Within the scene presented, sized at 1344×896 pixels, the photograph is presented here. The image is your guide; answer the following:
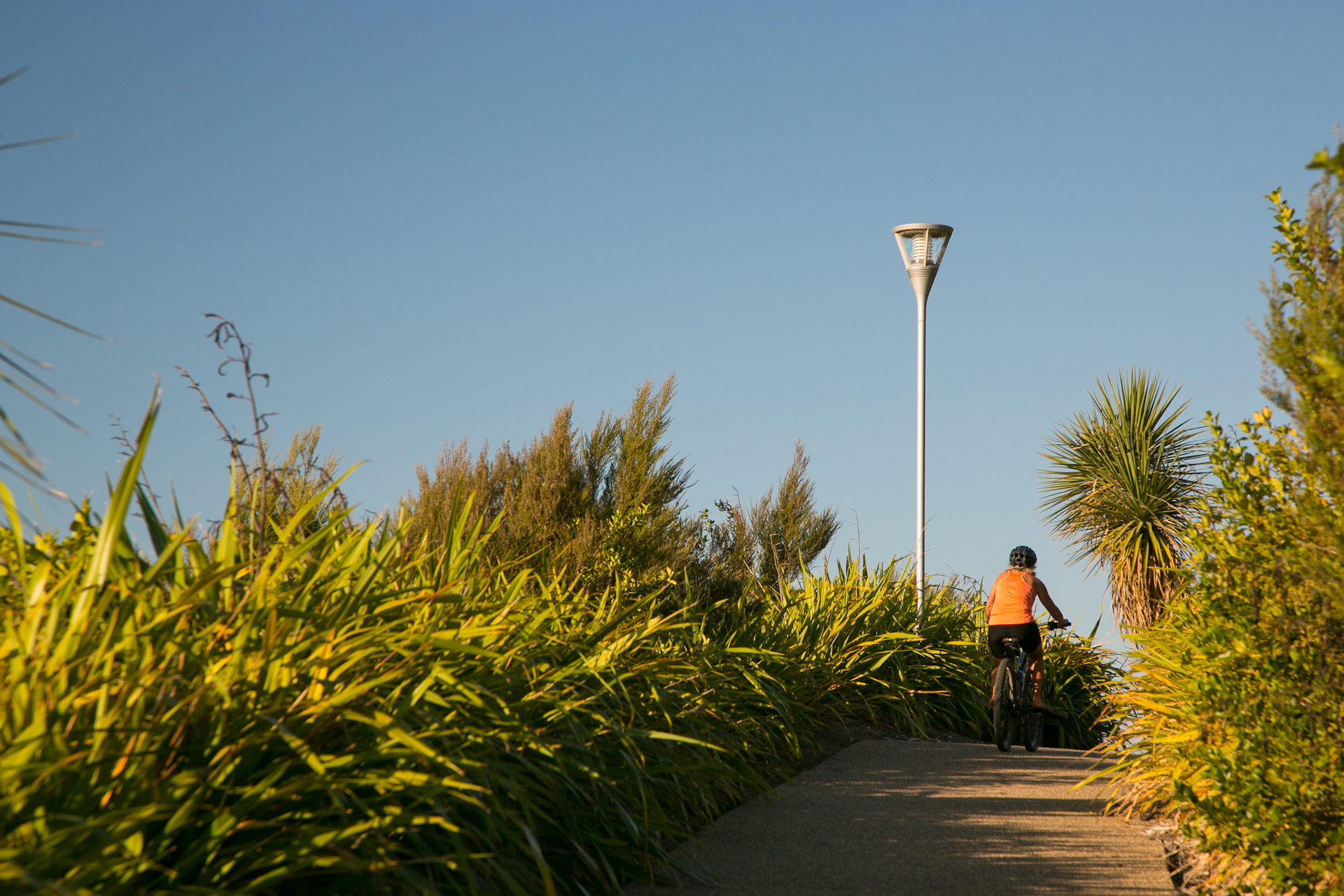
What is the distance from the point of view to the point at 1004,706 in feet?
27.4

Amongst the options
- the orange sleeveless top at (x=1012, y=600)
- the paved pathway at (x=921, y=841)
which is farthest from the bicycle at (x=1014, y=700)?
the paved pathway at (x=921, y=841)

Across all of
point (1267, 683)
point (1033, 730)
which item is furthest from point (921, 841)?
point (1033, 730)

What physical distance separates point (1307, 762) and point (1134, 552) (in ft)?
36.5

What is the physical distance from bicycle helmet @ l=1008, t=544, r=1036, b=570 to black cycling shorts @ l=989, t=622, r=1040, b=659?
630 millimetres

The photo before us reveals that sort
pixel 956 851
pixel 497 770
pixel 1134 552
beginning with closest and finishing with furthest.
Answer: pixel 497 770
pixel 956 851
pixel 1134 552

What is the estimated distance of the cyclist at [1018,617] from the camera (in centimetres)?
852

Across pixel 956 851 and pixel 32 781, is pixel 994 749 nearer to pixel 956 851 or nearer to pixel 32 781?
pixel 956 851

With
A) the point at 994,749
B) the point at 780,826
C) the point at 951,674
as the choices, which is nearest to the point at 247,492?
the point at 780,826

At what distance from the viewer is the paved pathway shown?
4.24m

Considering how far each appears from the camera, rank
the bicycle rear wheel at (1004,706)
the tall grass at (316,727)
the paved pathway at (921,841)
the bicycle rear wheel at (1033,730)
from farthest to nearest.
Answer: the bicycle rear wheel at (1033,730)
the bicycle rear wheel at (1004,706)
the paved pathway at (921,841)
the tall grass at (316,727)

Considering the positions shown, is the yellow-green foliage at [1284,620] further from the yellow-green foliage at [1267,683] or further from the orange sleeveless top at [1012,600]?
the orange sleeveless top at [1012,600]

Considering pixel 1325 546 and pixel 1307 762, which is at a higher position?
pixel 1325 546

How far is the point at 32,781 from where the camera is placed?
99.4 inches

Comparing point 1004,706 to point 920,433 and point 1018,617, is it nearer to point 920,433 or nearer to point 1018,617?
point 1018,617
